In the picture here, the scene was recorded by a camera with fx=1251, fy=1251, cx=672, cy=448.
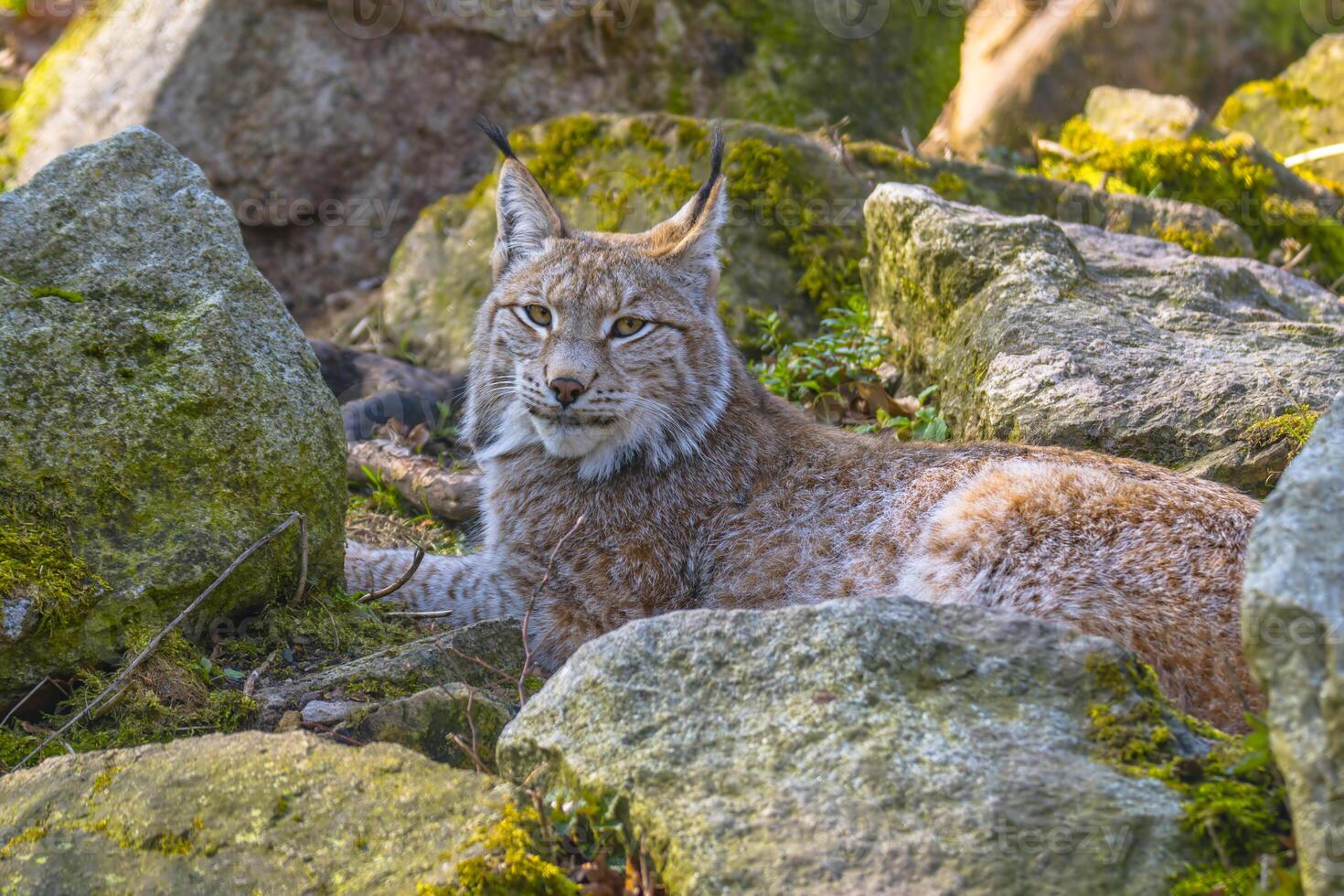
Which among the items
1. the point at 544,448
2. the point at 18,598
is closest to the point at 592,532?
the point at 544,448

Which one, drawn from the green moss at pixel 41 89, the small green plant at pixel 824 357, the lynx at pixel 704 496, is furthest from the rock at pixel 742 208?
the green moss at pixel 41 89

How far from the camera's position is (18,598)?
3.69 meters

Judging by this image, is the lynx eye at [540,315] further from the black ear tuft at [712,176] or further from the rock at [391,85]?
the rock at [391,85]

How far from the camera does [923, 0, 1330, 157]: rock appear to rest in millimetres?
14016

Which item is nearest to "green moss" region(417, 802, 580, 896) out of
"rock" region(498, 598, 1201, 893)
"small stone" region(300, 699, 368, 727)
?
"rock" region(498, 598, 1201, 893)

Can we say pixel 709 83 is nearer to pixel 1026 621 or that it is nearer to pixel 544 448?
pixel 544 448

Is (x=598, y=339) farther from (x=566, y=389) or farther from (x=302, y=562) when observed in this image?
(x=302, y=562)

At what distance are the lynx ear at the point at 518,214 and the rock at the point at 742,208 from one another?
2063 millimetres

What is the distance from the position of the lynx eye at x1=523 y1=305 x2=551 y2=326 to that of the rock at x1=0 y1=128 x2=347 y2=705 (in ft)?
3.57

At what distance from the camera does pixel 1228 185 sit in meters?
9.13

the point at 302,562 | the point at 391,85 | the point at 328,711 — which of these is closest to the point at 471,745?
the point at 328,711

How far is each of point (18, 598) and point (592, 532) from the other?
7.14 ft

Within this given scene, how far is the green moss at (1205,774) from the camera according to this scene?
2512mm

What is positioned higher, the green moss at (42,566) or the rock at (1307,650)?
the rock at (1307,650)
